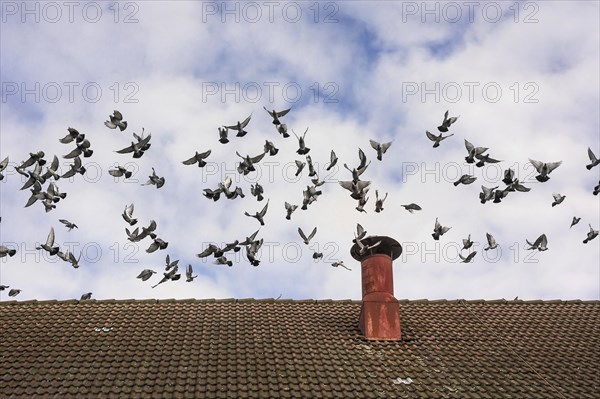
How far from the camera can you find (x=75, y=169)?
45.0 ft

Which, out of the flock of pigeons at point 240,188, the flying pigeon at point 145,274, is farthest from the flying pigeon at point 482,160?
the flying pigeon at point 145,274

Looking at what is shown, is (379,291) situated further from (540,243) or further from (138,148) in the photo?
(138,148)

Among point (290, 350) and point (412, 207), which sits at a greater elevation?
point (412, 207)

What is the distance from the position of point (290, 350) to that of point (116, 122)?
537 cm

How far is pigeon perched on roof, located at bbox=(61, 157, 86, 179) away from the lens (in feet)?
45.0

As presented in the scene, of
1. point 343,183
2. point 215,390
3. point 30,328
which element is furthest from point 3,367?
point 343,183

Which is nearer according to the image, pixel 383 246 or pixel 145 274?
pixel 145 274

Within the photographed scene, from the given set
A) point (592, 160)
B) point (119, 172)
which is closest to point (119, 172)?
point (119, 172)

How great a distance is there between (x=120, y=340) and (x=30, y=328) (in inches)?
81.9

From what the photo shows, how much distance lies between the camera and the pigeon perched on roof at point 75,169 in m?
13.7

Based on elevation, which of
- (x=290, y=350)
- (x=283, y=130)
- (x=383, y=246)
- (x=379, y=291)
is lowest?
(x=290, y=350)

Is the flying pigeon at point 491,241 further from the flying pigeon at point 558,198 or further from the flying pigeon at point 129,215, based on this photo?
the flying pigeon at point 129,215

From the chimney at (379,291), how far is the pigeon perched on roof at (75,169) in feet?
21.2

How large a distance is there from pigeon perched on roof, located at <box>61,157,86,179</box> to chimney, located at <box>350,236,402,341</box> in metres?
6.47
